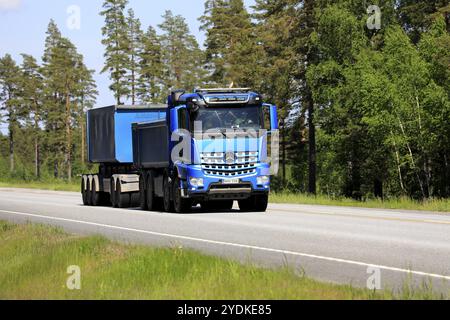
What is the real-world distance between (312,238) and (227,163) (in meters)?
8.06

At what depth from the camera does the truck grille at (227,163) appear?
77.6 feet

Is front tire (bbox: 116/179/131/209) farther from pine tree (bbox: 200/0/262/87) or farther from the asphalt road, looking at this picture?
pine tree (bbox: 200/0/262/87)

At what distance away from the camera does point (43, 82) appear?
122 meters

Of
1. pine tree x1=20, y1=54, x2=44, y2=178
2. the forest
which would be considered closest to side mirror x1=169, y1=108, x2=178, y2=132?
the forest

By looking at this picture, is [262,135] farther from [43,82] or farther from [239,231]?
[43,82]

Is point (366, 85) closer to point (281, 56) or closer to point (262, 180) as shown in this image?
point (281, 56)

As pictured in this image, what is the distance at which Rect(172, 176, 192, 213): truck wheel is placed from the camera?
24225mm

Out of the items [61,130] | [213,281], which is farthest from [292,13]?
[61,130]

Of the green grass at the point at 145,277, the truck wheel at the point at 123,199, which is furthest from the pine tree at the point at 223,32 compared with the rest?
the green grass at the point at 145,277

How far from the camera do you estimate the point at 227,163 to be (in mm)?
23750

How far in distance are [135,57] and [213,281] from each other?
85642 mm

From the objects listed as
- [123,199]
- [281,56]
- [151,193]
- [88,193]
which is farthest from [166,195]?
[281,56]

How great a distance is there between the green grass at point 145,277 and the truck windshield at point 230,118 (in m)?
9.11

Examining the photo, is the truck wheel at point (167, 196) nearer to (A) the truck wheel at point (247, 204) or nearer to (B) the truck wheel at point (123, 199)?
(A) the truck wheel at point (247, 204)
